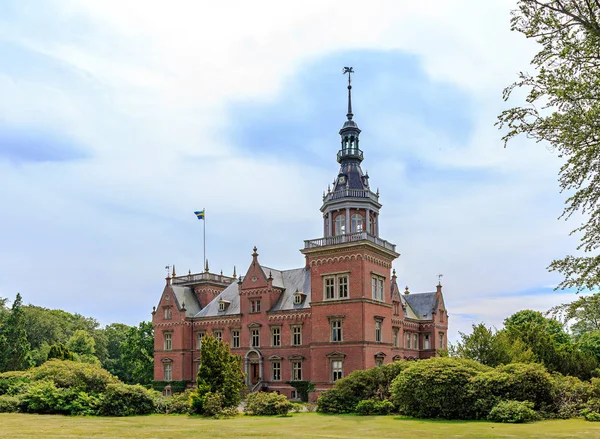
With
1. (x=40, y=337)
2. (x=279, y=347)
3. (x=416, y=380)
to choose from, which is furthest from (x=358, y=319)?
(x=40, y=337)

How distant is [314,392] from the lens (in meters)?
44.5

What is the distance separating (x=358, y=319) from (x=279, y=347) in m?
9.17

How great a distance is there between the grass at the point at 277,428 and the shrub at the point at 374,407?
6.07 ft

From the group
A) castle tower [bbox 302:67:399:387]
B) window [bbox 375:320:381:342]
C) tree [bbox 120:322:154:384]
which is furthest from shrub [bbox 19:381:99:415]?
tree [bbox 120:322:154:384]

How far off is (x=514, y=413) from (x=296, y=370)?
80.3 ft

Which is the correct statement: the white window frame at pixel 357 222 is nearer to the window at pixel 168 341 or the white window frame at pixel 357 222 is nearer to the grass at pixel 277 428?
the grass at pixel 277 428

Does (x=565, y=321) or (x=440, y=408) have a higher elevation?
(x=565, y=321)

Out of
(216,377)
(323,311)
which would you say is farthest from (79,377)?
(323,311)

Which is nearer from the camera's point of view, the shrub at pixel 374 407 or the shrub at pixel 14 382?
the shrub at pixel 374 407

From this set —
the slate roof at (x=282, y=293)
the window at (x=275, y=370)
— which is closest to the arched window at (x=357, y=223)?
the slate roof at (x=282, y=293)

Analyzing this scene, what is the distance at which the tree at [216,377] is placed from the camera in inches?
1262

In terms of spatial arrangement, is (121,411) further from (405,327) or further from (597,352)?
(597,352)

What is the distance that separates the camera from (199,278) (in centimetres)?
5997

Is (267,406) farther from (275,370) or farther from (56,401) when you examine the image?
(275,370)
